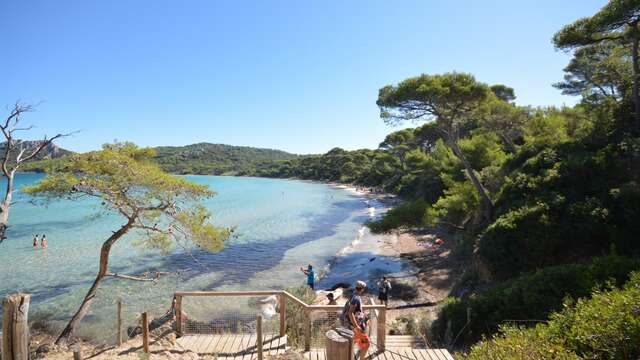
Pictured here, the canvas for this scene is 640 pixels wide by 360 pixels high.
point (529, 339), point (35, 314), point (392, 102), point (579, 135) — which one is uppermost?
point (392, 102)

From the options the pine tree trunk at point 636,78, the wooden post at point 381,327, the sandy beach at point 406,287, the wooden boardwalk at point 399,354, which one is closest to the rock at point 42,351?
the sandy beach at point 406,287

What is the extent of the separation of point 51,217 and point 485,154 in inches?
2046

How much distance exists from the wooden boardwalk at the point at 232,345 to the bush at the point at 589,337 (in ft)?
15.1

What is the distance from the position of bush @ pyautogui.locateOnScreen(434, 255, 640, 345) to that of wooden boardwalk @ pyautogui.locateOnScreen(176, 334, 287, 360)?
5113 mm

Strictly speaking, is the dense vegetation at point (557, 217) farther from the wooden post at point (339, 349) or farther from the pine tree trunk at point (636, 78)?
the wooden post at point (339, 349)

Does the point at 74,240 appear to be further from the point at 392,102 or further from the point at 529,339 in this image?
the point at 529,339

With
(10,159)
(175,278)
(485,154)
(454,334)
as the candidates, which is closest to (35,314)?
(175,278)

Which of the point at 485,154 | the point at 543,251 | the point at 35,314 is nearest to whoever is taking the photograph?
the point at 543,251

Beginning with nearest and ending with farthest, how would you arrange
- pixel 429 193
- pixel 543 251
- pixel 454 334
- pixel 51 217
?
pixel 454 334 → pixel 543 251 → pixel 429 193 → pixel 51 217

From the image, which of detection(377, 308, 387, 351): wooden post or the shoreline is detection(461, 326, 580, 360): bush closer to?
detection(377, 308, 387, 351): wooden post

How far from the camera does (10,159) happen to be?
31.6 ft

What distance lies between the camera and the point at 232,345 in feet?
26.5

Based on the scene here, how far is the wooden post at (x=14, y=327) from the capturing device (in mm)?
4121

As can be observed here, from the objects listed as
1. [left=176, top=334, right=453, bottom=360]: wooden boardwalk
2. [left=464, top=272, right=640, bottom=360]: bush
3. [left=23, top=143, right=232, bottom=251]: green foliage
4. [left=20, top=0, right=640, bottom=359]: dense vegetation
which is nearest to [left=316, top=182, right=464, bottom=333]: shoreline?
[left=20, top=0, right=640, bottom=359]: dense vegetation
